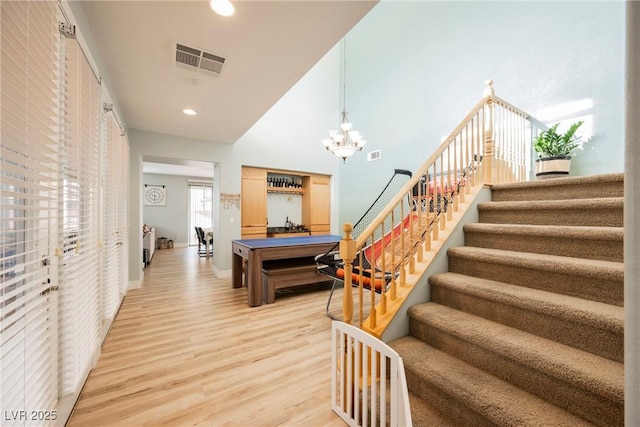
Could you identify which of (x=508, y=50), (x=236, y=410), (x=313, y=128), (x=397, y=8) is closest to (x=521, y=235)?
(x=236, y=410)

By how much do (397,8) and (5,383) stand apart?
7.18m

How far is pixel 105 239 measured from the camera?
2.42 metres

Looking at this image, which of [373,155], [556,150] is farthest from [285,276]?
[556,150]

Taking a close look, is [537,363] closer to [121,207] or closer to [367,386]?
[367,386]

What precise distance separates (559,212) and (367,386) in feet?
6.16

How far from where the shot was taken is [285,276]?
143 inches

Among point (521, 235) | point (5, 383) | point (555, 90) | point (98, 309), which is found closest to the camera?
point (5, 383)

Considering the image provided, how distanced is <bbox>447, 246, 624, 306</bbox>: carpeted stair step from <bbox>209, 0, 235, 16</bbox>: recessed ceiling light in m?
2.38

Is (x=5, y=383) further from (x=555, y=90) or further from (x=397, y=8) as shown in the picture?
(x=397, y=8)

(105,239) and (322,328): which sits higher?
(105,239)

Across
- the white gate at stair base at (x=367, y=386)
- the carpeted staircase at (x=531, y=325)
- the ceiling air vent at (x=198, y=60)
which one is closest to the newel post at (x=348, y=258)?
the white gate at stair base at (x=367, y=386)

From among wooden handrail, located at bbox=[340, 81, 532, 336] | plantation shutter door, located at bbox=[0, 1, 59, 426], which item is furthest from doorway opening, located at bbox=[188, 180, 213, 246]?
plantation shutter door, located at bbox=[0, 1, 59, 426]

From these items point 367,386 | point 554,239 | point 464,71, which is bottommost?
point 367,386

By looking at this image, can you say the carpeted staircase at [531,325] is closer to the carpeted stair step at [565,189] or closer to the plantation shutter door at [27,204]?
the carpeted stair step at [565,189]
